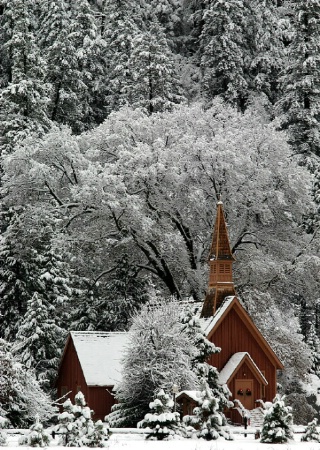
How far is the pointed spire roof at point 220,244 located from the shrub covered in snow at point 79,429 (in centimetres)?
1828

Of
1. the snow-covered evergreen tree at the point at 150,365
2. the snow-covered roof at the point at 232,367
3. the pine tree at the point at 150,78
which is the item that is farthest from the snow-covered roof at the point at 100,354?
the pine tree at the point at 150,78

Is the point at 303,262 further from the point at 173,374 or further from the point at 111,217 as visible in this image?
the point at 173,374

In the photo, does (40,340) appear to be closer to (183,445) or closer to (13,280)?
(13,280)

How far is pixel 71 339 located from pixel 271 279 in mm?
12832

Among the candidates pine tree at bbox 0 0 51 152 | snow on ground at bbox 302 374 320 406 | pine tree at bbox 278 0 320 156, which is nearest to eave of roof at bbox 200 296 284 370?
snow on ground at bbox 302 374 320 406

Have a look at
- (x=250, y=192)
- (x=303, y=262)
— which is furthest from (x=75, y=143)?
(x=303, y=262)

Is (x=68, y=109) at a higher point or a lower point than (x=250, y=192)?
higher

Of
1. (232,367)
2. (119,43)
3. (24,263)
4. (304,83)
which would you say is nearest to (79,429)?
(232,367)

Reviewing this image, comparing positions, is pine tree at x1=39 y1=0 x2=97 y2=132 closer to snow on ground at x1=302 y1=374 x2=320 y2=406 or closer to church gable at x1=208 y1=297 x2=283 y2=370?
snow on ground at x1=302 y1=374 x2=320 y2=406

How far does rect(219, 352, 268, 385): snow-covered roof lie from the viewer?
144 ft

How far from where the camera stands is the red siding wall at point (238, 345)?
1794 inches

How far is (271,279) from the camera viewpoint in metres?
54.1

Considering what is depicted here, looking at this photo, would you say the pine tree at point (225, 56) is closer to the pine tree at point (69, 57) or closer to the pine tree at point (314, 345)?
the pine tree at point (69, 57)

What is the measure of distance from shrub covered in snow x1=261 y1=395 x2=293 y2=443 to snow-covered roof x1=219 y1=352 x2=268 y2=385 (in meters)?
10.7
